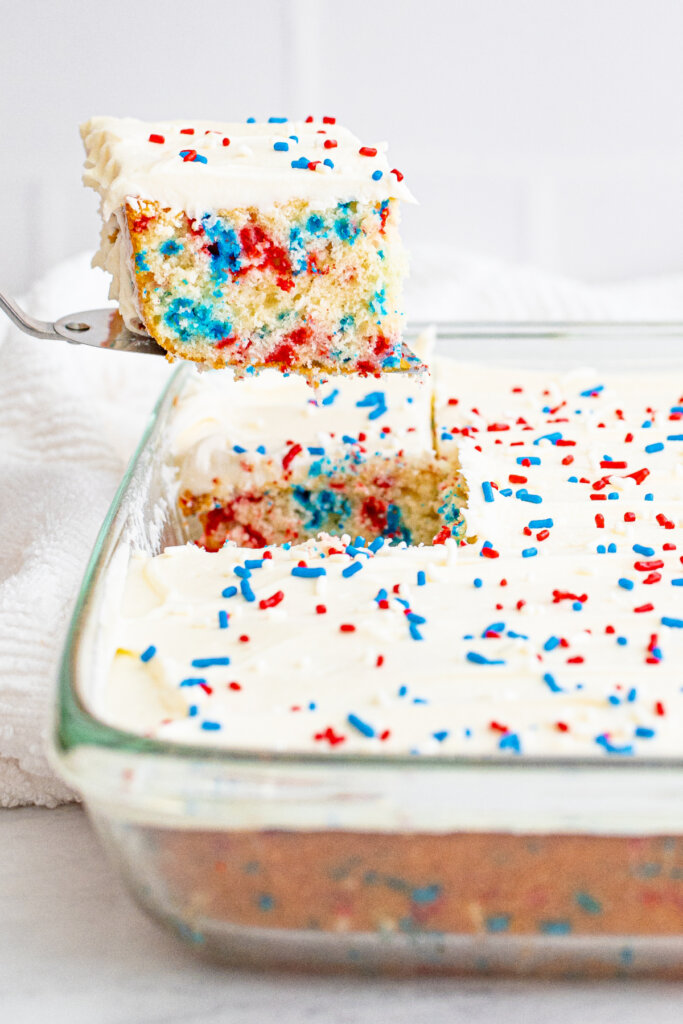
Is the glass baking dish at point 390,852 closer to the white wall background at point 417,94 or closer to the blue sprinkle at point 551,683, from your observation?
the blue sprinkle at point 551,683

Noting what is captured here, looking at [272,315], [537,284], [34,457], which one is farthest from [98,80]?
[272,315]

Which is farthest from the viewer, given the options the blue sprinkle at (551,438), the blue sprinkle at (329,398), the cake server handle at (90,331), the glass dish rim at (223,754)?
the blue sprinkle at (329,398)

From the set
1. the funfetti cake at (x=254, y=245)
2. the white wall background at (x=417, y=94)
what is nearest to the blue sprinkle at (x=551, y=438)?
the funfetti cake at (x=254, y=245)

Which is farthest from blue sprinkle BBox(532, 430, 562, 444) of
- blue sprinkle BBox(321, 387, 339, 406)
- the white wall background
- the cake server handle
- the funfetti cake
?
the white wall background

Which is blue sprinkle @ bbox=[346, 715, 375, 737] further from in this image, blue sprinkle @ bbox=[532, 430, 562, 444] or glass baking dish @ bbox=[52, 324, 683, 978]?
blue sprinkle @ bbox=[532, 430, 562, 444]

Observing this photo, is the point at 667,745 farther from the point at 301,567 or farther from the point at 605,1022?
the point at 301,567
